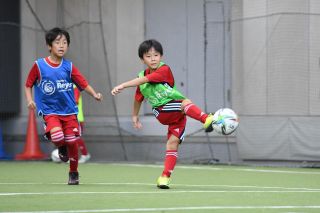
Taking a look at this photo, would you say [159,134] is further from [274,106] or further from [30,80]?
[30,80]

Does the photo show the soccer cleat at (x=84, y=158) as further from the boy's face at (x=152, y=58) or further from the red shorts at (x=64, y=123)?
the boy's face at (x=152, y=58)

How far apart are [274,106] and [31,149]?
17.5 ft

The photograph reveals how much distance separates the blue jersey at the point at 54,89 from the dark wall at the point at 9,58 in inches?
320

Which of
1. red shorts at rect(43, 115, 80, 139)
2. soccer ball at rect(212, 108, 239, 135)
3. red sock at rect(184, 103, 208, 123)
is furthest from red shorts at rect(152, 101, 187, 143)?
red shorts at rect(43, 115, 80, 139)

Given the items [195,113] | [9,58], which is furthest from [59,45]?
[9,58]

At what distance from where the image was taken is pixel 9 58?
2012 centimetres

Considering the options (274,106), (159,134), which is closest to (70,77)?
(274,106)

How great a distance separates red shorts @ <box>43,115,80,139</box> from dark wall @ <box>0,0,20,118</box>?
822 centimetres

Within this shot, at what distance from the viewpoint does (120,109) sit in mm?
19641

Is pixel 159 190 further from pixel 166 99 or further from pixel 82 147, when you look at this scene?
pixel 82 147

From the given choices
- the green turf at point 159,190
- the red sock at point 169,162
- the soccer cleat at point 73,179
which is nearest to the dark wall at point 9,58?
the green turf at point 159,190

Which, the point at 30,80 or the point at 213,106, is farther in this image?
the point at 213,106

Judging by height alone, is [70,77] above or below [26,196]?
above

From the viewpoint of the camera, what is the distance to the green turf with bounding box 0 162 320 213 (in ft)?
28.8
